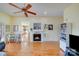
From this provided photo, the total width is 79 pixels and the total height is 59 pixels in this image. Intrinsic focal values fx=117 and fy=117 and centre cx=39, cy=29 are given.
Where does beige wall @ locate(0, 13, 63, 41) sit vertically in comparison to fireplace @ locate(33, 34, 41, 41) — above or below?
above

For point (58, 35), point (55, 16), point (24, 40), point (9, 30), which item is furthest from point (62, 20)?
point (9, 30)

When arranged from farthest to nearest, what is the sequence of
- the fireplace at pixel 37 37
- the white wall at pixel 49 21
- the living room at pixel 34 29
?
the fireplace at pixel 37 37, the white wall at pixel 49 21, the living room at pixel 34 29

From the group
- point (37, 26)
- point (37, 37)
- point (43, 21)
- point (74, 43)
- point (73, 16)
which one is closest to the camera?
point (74, 43)

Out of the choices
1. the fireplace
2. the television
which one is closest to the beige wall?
the fireplace

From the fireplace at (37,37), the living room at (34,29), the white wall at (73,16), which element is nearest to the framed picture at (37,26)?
the living room at (34,29)

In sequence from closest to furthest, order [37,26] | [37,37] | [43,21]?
[37,26] → [43,21] → [37,37]

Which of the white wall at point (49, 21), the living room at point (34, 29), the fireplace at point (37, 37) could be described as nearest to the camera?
the living room at point (34, 29)

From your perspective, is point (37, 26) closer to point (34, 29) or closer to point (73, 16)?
point (34, 29)

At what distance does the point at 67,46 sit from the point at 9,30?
5.06 ft

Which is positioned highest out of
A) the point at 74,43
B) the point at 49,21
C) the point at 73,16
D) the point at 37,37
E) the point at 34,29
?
the point at 73,16

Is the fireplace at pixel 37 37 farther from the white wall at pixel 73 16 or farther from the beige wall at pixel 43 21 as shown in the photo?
the white wall at pixel 73 16

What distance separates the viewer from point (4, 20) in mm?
2697

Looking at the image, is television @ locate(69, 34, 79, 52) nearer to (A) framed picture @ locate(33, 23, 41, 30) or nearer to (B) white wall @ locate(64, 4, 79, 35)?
(B) white wall @ locate(64, 4, 79, 35)

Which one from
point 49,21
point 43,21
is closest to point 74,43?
point 49,21
